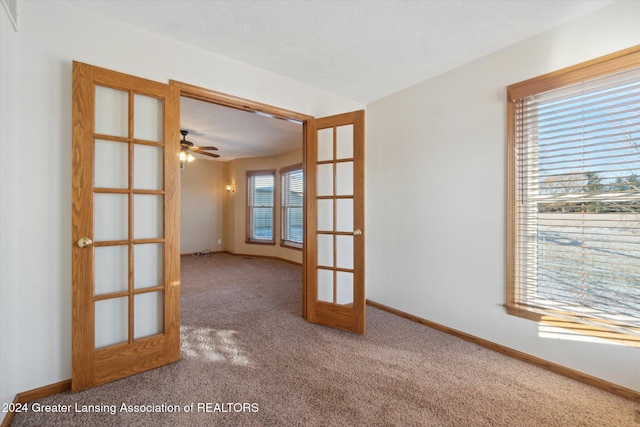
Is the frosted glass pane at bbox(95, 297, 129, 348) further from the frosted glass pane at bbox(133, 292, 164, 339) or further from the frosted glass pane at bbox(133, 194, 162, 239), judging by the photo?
the frosted glass pane at bbox(133, 194, 162, 239)

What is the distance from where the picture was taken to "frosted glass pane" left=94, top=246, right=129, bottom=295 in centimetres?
189

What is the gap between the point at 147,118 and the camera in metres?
2.07

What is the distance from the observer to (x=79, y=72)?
1.76 meters

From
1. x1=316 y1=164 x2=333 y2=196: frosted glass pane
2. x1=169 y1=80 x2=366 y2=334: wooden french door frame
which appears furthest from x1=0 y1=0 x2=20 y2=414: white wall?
x1=316 y1=164 x2=333 y2=196: frosted glass pane

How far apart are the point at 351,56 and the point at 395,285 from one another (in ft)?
8.01

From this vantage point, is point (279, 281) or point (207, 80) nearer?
point (207, 80)

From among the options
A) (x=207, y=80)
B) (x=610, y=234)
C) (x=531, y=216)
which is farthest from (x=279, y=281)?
(x=610, y=234)

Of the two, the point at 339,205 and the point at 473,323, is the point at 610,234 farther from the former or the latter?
the point at 339,205

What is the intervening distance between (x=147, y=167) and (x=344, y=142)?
1.92 metres

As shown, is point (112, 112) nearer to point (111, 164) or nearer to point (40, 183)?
point (111, 164)

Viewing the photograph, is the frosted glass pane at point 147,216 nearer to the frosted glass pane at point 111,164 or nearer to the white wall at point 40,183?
the frosted glass pane at point 111,164

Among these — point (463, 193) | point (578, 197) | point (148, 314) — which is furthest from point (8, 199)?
point (578, 197)

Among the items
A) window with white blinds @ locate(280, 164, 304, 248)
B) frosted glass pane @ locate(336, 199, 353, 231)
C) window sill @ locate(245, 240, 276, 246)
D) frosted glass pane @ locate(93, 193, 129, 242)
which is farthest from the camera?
window sill @ locate(245, 240, 276, 246)

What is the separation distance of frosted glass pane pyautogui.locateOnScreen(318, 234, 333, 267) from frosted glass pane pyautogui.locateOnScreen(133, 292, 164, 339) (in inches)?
60.9
